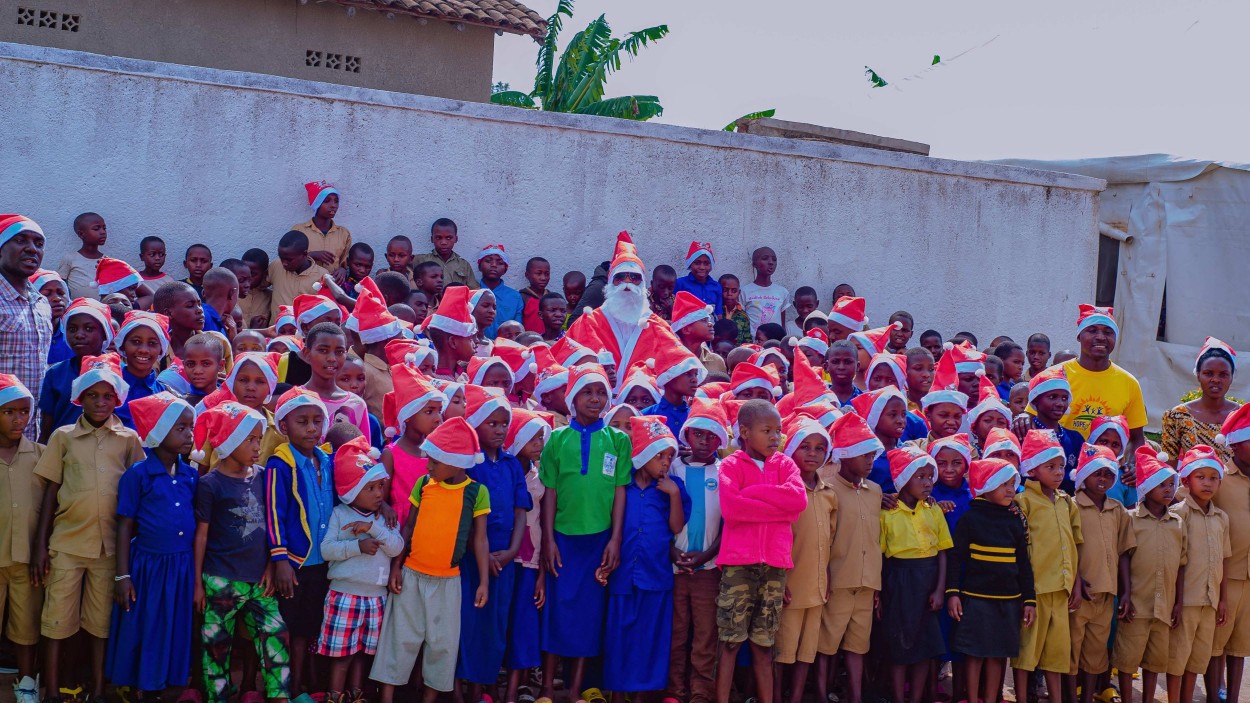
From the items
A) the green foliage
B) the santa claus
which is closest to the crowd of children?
the santa claus

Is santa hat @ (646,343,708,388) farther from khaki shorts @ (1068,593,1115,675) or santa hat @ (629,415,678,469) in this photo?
khaki shorts @ (1068,593,1115,675)

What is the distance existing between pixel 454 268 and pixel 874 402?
399 centimetres

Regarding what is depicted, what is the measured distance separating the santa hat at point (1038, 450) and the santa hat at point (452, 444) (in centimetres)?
288

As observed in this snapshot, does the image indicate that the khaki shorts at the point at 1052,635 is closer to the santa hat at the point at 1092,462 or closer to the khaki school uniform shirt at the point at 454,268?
the santa hat at the point at 1092,462

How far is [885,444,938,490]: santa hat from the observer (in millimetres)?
6000

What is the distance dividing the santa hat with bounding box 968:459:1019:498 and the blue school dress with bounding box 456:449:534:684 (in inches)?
87.2

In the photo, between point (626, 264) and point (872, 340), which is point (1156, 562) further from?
point (626, 264)

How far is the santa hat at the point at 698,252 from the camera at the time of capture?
395 inches

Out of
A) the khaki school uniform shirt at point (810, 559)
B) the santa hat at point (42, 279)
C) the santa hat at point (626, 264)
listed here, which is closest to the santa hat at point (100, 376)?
the santa hat at point (42, 279)

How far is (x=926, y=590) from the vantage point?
601 cm

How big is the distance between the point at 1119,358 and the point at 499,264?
312 inches

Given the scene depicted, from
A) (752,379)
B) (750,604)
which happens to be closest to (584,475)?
(750,604)

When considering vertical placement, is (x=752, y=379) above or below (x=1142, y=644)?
above

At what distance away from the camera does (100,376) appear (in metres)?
5.14
